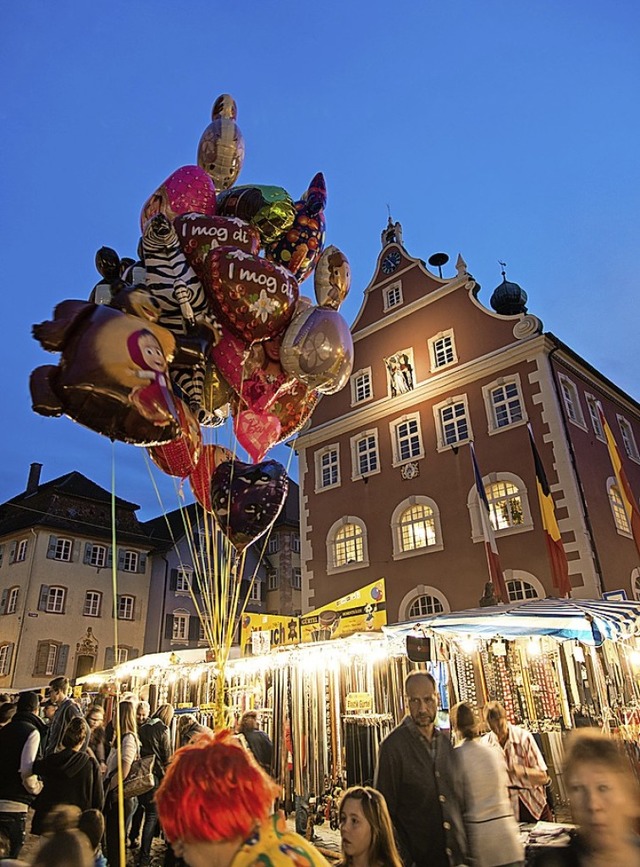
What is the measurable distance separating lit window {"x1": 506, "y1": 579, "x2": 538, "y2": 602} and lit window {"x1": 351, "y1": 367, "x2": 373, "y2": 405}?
742cm

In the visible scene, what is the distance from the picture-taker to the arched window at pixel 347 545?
1725 cm

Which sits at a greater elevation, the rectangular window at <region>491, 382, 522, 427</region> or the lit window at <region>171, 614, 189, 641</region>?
the rectangular window at <region>491, 382, 522, 427</region>

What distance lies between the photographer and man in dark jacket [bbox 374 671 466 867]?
3.47 metres

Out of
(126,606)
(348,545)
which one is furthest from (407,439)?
(126,606)

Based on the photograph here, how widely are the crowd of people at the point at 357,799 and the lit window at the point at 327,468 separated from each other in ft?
40.2

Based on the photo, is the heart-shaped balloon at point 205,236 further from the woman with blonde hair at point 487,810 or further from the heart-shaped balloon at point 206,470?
the woman with blonde hair at point 487,810

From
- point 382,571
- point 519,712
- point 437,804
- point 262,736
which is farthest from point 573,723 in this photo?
point 382,571

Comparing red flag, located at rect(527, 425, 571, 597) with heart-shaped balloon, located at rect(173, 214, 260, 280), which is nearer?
heart-shaped balloon, located at rect(173, 214, 260, 280)

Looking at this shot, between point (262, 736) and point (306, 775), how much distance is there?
231cm

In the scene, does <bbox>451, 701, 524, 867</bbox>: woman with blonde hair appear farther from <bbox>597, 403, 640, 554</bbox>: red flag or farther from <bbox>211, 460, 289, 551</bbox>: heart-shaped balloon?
<bbox>597, 403, 640, 554</bbox>: red flag

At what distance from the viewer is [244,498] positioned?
472 centimetres

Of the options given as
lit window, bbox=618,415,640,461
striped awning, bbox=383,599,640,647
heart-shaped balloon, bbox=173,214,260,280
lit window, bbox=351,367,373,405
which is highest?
lit window, bbox=351,367,373,405

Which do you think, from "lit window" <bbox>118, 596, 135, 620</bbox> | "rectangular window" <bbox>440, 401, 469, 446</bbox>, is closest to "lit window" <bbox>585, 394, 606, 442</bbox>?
"rectangular window" <bbox>440, 401, 469, 446</bbox>

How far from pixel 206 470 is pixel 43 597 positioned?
2552 centimetres
